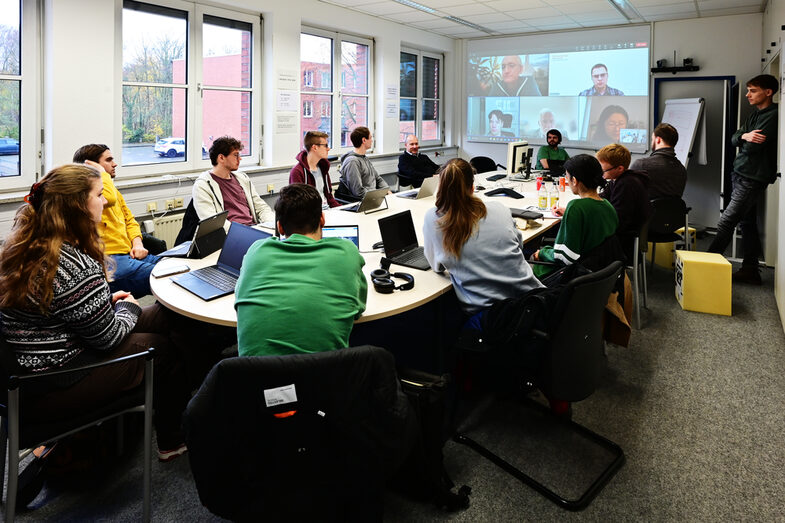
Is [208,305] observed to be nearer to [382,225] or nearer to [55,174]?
[55,174]

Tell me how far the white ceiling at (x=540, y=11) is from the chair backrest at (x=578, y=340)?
487cm

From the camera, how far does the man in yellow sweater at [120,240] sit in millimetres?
Result: 2971

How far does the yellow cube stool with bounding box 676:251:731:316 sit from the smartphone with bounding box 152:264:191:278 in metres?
3.35

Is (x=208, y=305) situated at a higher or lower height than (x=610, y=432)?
higher

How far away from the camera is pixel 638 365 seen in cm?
309

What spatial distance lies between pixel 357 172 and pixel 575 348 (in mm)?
3308

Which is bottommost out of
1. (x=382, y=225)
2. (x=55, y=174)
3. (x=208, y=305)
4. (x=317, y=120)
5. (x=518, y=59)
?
(x=208, y=305)

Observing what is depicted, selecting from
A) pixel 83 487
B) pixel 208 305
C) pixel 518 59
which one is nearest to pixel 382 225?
pixel 208 305

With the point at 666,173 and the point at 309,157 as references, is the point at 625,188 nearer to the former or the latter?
the point at 666,173

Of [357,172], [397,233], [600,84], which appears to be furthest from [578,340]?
[600,84]

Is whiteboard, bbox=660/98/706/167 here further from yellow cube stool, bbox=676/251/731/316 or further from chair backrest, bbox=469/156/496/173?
yellow cube stool, bbox=676/251/731/316

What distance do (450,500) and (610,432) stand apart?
0.91m

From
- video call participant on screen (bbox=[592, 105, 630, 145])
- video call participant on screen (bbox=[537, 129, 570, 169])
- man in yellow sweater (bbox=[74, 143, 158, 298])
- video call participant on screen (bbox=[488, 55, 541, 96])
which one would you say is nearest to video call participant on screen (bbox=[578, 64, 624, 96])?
video call participant on screen (bbox=[592, 105, 630, 145])

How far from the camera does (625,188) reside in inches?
136
